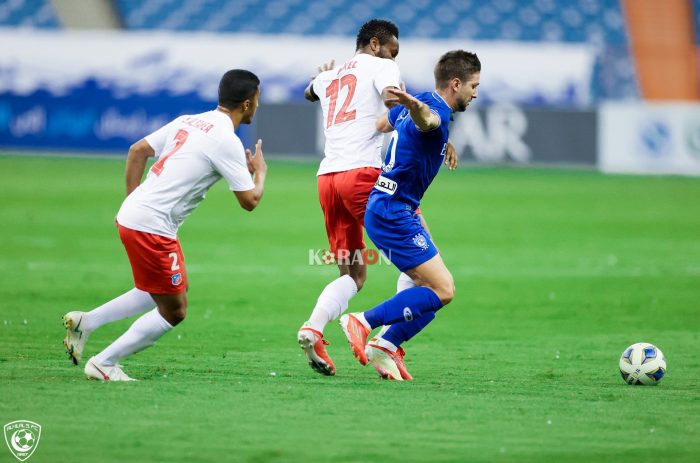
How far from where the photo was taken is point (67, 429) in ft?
17.3

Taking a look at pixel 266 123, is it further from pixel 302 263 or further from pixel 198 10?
pixel 302 263


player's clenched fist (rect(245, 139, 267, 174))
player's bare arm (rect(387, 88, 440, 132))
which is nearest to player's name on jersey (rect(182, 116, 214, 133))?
player's clenched fist (rect(245, 139, 267, 174))

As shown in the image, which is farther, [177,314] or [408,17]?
[408,17]

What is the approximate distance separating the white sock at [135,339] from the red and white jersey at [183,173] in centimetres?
53

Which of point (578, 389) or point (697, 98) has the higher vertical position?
point (578, 389)

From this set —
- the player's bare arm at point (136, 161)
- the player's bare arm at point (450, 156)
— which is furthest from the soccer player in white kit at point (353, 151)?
the player's bare arm at point (136, 161)

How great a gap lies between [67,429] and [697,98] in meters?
25.8

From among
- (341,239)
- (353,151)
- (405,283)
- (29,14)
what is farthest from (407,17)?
(405,283)

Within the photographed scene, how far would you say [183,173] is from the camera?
6.58m

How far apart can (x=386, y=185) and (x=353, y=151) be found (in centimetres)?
57

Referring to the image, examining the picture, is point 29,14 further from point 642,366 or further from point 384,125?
point 642,366

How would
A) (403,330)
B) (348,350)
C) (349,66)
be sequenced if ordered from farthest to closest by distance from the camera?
(348,350) < (349,66) < (403,330)

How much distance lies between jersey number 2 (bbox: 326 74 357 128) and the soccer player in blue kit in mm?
585

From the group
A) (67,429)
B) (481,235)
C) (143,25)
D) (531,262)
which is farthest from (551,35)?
(67,429)
